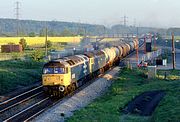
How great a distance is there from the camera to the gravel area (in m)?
25.9

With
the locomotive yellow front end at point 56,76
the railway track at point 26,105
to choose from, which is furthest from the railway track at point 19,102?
the locomotive yellow front end at point 56,76

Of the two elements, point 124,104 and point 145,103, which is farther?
point 145,103

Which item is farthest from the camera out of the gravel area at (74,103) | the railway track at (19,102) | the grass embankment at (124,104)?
the railway track at (19,102)

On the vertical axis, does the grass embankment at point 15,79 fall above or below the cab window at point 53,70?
below

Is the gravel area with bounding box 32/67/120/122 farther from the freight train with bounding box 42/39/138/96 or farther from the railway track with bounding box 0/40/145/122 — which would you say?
the freight train with bounding box 42/39/138/96

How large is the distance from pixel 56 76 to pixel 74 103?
3942 millimetres

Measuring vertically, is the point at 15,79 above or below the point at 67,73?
below

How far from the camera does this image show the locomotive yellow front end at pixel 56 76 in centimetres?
3438

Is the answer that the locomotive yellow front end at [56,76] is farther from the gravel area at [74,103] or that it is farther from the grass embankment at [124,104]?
the grass embankment at [124,104]

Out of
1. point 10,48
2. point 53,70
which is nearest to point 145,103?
point 53,70

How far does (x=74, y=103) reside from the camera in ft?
103

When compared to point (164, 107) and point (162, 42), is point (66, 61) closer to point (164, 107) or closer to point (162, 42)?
point (164, 107)

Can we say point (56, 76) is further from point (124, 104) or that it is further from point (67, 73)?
point (124, 104)

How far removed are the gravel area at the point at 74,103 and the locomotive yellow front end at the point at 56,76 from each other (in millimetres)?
1556
